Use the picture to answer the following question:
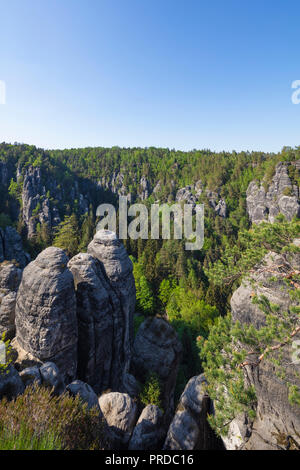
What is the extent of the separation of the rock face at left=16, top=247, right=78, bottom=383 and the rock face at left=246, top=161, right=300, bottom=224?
186 feet

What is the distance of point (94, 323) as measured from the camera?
14.8 m

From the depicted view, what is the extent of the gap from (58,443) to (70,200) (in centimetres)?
11048

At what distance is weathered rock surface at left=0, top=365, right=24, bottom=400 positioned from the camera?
8.19 meters

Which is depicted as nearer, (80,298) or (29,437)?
(29,437)

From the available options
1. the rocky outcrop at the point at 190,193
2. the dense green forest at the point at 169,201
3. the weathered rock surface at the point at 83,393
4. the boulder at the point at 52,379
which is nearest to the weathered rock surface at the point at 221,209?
the dense green forest at the point at 169,201

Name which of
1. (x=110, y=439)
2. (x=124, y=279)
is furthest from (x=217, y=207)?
(x=110, y=439)

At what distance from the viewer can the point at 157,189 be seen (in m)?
138

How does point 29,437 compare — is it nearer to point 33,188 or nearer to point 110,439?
point 110,439

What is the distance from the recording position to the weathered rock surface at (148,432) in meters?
9.91

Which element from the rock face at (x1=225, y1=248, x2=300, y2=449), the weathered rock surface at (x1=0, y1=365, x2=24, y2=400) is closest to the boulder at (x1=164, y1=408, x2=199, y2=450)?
the rock face at (x1=225, y1=248, x2=300, y2=449)

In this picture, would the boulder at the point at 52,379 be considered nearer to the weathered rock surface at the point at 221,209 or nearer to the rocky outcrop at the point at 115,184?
the weathered rock surface at the point at 221,209

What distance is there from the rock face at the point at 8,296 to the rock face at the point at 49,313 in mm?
2001

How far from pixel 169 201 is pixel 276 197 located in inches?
2333

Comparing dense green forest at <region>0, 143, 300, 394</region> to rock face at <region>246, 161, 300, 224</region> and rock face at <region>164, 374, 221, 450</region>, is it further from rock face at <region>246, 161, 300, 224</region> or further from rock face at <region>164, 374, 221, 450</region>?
rock face at <region>164, 374, 221, 450</region>
